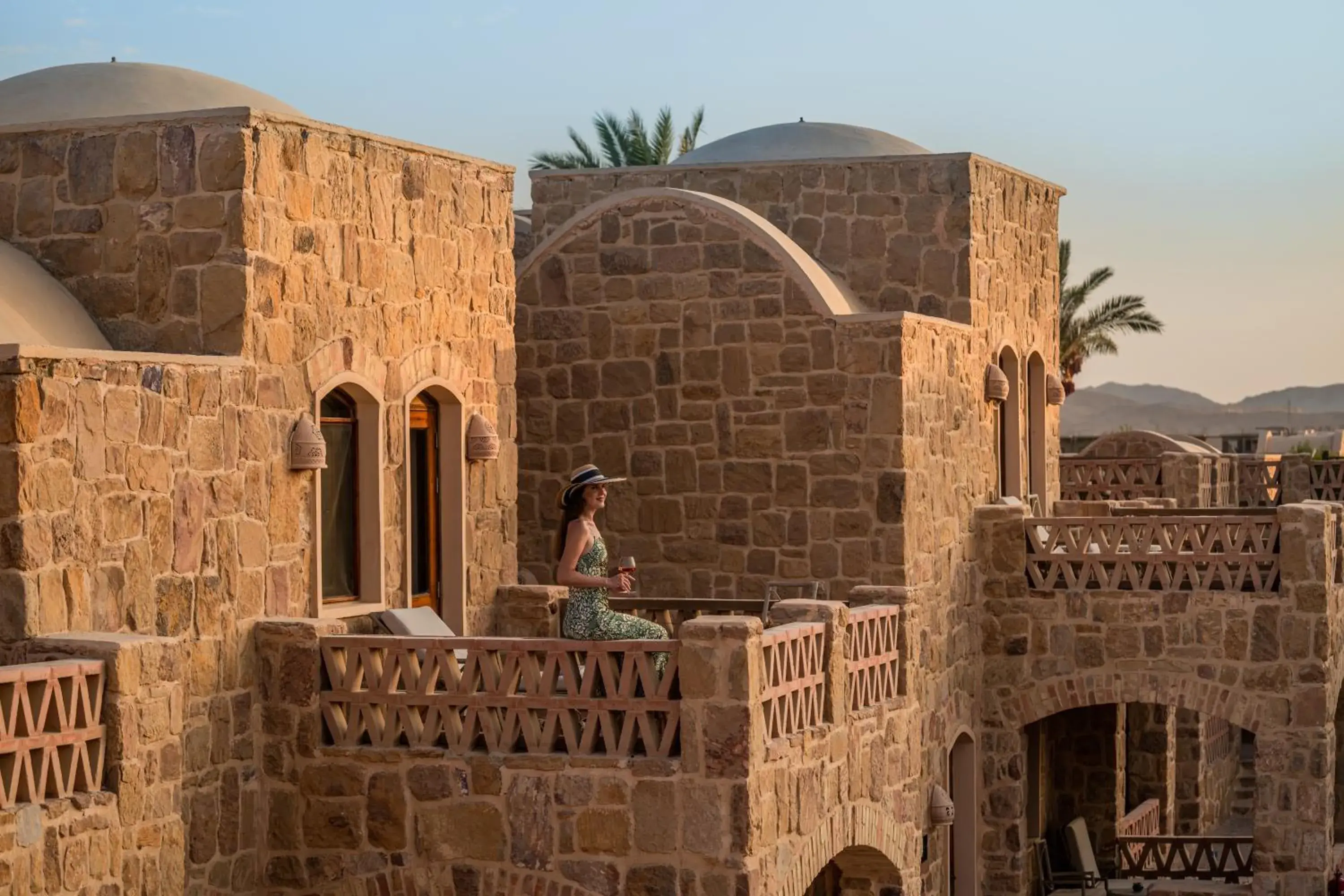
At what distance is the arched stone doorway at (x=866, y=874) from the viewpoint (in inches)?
607

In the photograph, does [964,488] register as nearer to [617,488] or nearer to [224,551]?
[617,488]

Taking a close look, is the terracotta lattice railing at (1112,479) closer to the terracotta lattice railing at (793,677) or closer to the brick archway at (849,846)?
the brick archway at (849,846)

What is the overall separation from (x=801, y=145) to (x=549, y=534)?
550cm

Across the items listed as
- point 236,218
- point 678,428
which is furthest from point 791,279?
point 236,218

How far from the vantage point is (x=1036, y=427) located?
22188 millimetres

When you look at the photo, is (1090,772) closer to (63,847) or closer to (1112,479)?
(1112,479)

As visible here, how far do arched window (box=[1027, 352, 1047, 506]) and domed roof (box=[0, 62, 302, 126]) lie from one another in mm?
10098

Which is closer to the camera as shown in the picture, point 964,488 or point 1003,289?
point 964,488

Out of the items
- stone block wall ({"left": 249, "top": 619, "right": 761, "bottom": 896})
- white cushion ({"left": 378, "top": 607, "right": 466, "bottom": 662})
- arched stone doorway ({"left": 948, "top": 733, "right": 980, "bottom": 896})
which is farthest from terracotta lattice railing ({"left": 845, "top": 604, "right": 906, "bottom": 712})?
arched stone doorway ({"left": 948, "top": 733, "right": 980, "bottom": 896})

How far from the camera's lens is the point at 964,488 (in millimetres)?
18672

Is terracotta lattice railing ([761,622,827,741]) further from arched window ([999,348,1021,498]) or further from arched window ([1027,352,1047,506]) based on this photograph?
arched window ([1027,352,1047,506])

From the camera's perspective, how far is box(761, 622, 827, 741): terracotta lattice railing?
11766 mm

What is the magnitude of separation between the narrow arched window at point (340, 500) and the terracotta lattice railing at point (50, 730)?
2.97 meters

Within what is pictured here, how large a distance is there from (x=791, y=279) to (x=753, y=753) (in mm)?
6866
